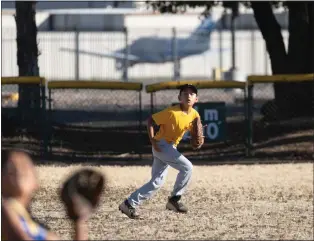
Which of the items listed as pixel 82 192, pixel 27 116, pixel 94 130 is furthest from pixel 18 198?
pixel 94 130

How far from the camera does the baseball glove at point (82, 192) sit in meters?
4.20

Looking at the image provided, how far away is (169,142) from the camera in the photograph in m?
11.6

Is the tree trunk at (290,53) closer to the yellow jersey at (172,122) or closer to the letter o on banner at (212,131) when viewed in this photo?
the letter o on banner at (212,131)

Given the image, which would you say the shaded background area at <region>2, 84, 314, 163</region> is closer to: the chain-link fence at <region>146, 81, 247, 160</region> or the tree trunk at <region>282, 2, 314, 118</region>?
the chain-link fence at <region>146, 81, 247, 160</region>

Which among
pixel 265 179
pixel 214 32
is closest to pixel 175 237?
pixel 265 179

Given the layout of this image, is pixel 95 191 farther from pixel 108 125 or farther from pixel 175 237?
pixel 108 125

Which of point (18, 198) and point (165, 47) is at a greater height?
point (18, 198)

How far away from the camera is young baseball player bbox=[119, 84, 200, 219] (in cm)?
1143

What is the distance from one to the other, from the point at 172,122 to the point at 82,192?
7246 millimetres

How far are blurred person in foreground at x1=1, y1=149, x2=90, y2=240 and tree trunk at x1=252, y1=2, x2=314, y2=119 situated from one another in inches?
609

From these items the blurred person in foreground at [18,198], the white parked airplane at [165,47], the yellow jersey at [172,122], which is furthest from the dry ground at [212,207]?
the white parked airplane at [165,47]

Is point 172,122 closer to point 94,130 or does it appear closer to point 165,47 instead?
point 94,130

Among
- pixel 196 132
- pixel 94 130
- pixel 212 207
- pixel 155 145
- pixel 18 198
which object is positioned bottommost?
pixel 212 207

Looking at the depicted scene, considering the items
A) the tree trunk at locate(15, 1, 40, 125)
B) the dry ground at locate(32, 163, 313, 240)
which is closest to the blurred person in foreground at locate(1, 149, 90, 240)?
the dry ground at locate(32, 163, 313, 240)
